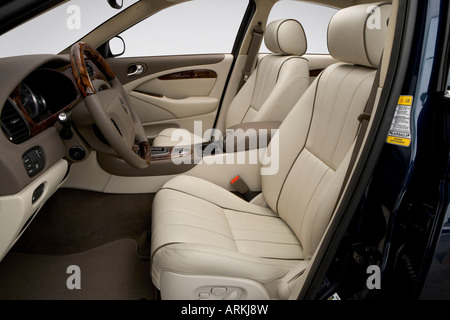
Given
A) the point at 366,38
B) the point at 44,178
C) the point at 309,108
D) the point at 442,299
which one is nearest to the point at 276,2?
the point at 309,108

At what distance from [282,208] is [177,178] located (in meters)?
0.50

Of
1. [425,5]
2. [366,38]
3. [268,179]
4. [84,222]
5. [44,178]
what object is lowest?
[84,222]

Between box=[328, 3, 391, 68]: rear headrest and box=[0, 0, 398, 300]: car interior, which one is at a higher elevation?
box=[328, 3, 391, 68]: rear headrest

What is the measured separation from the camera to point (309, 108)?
147 cm

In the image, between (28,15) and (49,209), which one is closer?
(28,15)

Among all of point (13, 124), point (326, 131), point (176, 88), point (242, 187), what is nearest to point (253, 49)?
point (176, 88)

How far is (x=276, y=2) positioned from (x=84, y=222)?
1945 millimetres

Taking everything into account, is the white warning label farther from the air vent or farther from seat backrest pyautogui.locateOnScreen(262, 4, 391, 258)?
the air vent

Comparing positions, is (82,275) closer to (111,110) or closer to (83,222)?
(83,222)

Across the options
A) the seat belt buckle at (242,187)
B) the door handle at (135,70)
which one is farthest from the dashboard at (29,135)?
the door handle at (135,70)

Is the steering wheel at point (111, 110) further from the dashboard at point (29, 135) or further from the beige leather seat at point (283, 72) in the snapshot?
the beige leather seat at point (283, 72)

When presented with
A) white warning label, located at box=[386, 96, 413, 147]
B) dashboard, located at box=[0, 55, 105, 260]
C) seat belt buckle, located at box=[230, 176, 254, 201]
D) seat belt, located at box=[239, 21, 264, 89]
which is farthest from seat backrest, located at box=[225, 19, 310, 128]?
white warning label, located at box=[386, 96, 413, 147]

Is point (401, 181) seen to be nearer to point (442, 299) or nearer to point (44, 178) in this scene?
point (442, 299)

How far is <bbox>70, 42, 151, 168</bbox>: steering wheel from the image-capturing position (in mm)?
1157
